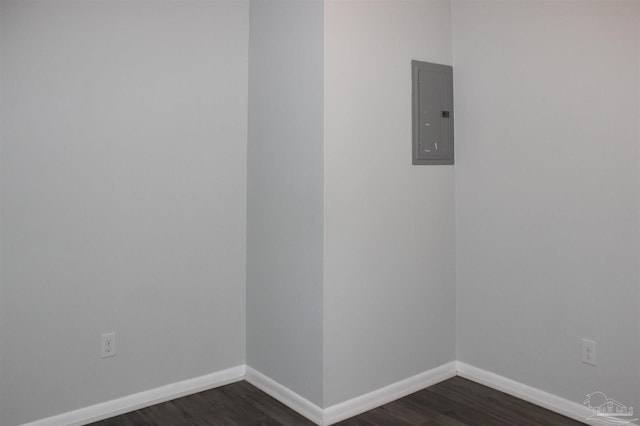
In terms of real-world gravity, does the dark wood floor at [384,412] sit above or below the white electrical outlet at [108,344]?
below

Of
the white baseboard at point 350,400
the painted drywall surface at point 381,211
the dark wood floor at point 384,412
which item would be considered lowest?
→ the dark wood floor at point 384,412

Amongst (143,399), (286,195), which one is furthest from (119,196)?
(143,399)

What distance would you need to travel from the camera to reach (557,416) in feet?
8.00

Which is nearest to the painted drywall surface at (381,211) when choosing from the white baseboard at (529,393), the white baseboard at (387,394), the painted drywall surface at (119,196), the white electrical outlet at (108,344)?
the white baseboard at (387,394)

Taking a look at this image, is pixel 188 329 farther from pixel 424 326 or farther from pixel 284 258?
pixel 424 326

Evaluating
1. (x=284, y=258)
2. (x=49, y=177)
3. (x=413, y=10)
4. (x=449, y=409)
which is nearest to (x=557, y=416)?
(x=449, y=409)

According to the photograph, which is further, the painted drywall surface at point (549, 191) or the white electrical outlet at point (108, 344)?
the white electrical outlet at point (108, 344)

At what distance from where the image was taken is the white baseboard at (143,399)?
94.2 inches

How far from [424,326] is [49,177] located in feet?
7.04

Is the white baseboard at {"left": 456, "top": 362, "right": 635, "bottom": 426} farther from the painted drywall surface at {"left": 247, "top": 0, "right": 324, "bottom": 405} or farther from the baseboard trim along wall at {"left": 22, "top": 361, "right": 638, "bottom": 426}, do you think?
the painted drywall surface at {"left": 247, "top": 0, "right": 324, "bottom": 405}

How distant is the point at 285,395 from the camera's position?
8.72ft

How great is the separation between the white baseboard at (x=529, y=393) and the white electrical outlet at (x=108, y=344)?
2.00 meters

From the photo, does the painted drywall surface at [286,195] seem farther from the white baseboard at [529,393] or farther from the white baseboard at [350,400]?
the white baseboard at [529,393]

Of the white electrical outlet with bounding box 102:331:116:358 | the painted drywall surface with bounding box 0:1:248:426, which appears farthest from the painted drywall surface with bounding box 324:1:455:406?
the white electrical outlet with bounding box 102:331:116:358
